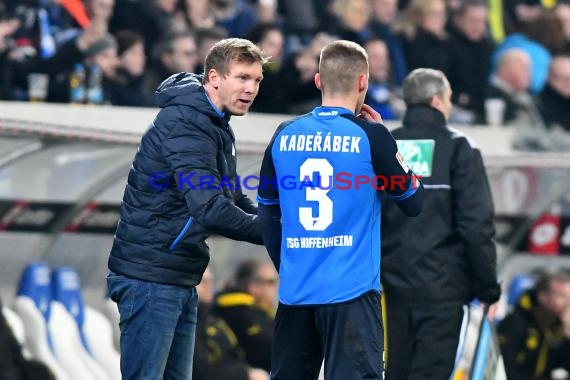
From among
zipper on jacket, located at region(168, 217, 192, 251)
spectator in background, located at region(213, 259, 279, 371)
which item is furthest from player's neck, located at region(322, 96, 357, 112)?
spectator in background, located at region(213, 259, 279, 371)

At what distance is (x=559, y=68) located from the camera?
39.3 ft

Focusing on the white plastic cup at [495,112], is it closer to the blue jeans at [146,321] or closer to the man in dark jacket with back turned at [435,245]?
the man in dark jacket with back turned at [435,245]

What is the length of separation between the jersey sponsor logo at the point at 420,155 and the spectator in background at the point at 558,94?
4.69 meters

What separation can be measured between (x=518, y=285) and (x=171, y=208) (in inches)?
235

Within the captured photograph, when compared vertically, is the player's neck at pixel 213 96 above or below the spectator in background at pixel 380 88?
above

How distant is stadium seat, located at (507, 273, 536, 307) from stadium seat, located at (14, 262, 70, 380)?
11.6 feet

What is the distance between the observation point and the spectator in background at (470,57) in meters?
11.5

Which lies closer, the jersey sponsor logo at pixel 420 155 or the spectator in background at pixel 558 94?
the jersey sponsor logo at pixel 420 155

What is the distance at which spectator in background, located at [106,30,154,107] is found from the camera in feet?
31.6

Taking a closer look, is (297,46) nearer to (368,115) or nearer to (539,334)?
(539,334)

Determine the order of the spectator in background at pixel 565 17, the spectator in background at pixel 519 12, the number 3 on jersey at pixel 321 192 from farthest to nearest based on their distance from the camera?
the spectator in background at pixel 519 12
the spectator in background at pixel 565 17
the number 3 on jersey at pixel 321 192

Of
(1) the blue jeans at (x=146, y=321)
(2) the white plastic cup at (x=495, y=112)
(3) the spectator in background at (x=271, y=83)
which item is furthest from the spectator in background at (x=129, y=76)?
(1) the blue jeans at (x=146, y=321)

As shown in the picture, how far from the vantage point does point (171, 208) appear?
5895 mm

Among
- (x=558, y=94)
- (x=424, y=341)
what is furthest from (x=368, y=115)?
(x=558, y=94)
